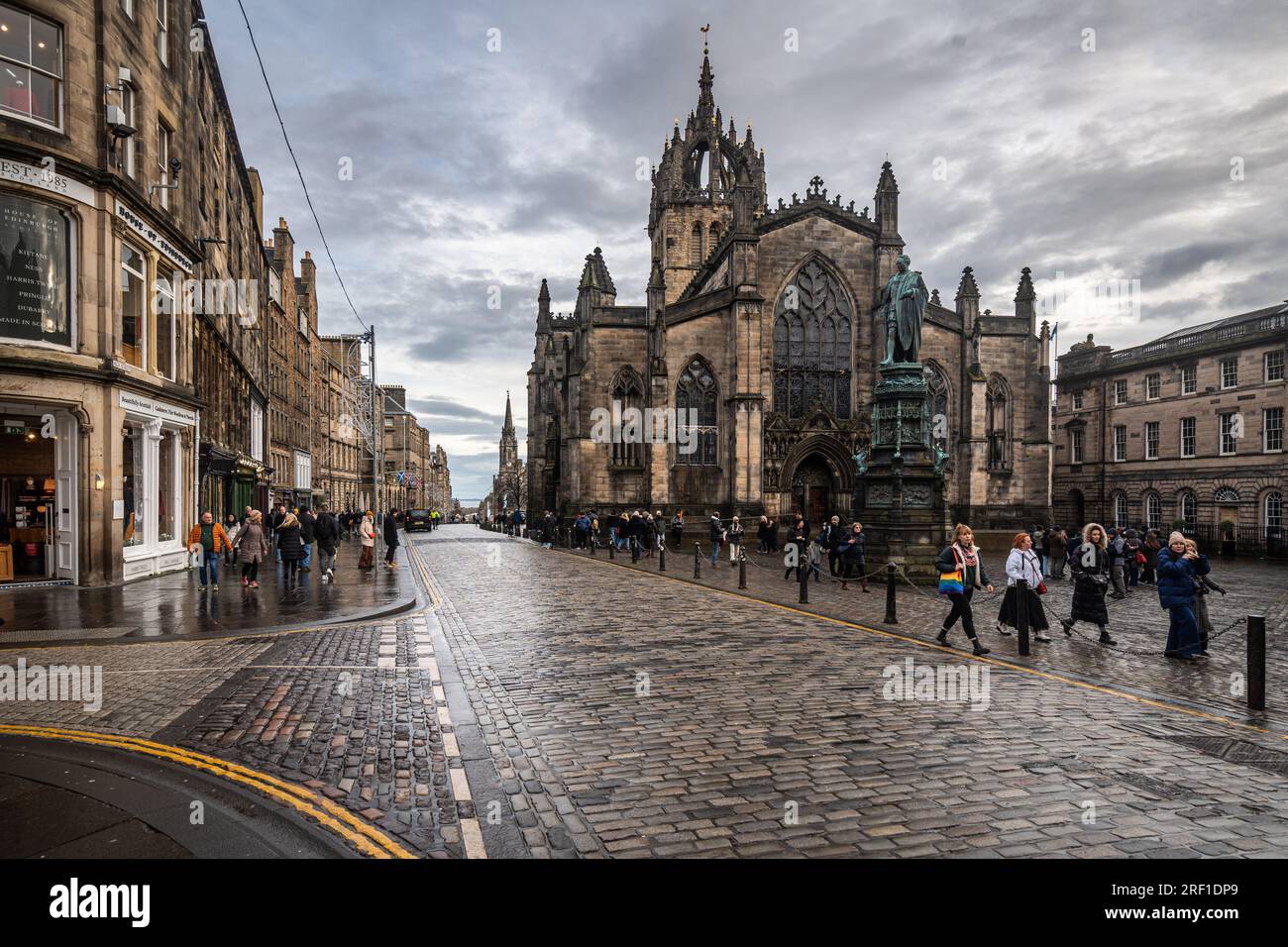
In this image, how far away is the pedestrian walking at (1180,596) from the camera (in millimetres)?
9242

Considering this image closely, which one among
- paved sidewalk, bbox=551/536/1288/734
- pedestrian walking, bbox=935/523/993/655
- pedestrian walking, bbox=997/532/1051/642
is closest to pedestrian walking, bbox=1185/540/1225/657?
paved sidewalk, bbox=551/536/1288/734

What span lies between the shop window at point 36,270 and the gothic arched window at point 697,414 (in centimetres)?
2419

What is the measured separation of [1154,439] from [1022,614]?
40.7 metres

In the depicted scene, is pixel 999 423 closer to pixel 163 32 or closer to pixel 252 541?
pixel 252 541

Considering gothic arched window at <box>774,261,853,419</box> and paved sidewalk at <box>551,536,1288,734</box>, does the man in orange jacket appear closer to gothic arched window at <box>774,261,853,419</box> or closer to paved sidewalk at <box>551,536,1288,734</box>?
paved sidewalk at <box>551,536,1288,734</box>

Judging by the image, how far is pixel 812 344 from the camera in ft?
120

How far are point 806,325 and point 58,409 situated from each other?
99.3 ft

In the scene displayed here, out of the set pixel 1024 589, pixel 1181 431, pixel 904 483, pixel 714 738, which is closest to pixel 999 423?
pixel 1181 431

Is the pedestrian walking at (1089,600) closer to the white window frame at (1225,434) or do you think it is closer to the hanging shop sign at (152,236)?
the hanging shop sign at (152,236)

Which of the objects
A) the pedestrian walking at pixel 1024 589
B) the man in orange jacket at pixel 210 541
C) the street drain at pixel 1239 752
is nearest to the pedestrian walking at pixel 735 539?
the pedestrian walking at pixel 1024 589

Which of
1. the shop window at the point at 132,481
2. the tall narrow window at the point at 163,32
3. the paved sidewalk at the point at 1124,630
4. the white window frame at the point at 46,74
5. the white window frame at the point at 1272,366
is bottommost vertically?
the paved sidewalk at the point at 1124,630

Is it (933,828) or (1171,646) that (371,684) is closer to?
(933,828)

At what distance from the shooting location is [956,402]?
1428 inches

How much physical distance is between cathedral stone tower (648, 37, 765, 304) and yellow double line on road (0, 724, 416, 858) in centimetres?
5136
